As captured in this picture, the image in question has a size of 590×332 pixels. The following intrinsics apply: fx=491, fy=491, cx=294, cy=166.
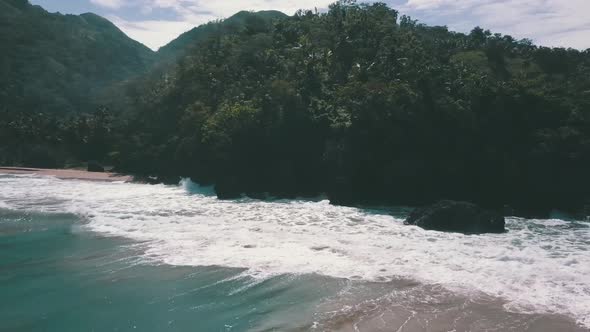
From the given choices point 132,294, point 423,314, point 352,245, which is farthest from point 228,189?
point 423,314

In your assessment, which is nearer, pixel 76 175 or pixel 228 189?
pixel 228 189

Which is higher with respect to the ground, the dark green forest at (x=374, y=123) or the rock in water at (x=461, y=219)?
the dark green forest at (x=374, y=123)

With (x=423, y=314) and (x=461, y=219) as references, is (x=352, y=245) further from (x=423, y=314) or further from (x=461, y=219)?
(x=423, y=314)

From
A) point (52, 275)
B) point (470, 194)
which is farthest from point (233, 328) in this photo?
point (470, 194)

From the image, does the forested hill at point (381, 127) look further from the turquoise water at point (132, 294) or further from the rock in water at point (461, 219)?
the turquoise water at point (132, 294)

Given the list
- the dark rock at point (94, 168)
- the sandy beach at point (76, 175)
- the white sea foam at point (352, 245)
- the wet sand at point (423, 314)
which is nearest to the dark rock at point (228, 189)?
the white sea foam at point (352, 245)
